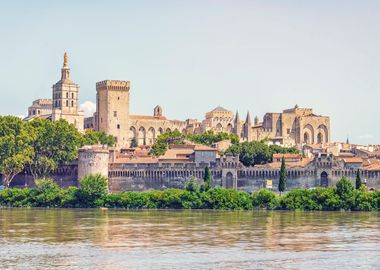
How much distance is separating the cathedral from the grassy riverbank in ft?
102

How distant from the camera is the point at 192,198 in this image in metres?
68.9

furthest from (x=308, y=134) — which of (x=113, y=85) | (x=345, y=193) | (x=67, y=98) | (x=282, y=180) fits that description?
(x=345, y=193)

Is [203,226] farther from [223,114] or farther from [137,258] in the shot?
[223,114]

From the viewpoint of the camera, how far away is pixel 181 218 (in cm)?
5744

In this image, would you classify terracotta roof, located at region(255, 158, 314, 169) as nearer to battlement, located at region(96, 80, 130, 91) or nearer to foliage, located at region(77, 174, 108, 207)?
foliage, located at region(77, 174, 108, 207)

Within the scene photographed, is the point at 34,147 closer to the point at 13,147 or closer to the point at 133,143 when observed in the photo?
the point at 13,147

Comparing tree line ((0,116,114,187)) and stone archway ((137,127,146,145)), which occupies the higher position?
stone archway ((137,127,146,145))

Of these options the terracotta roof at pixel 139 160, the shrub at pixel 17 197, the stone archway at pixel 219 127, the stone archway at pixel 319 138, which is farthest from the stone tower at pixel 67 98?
the shrub at pixel 17 197

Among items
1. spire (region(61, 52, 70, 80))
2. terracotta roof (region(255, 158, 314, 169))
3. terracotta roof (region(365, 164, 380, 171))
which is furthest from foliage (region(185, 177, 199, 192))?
spire (region(61, 52, 70, 80))

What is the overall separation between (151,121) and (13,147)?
3516 centimetres

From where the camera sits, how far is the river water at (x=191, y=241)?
3622cm

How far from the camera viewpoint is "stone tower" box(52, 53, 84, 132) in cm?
10831

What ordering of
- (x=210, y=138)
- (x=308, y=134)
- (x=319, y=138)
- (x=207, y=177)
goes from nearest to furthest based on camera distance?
(x=207, y=177), (x=210, y=138), (x=308, y=134), (x=319, y=138)

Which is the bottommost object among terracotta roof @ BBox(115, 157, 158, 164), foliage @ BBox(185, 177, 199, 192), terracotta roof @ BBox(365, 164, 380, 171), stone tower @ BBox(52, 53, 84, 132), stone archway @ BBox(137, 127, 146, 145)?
foliage @ BBox(185, 177, 199, 192)
